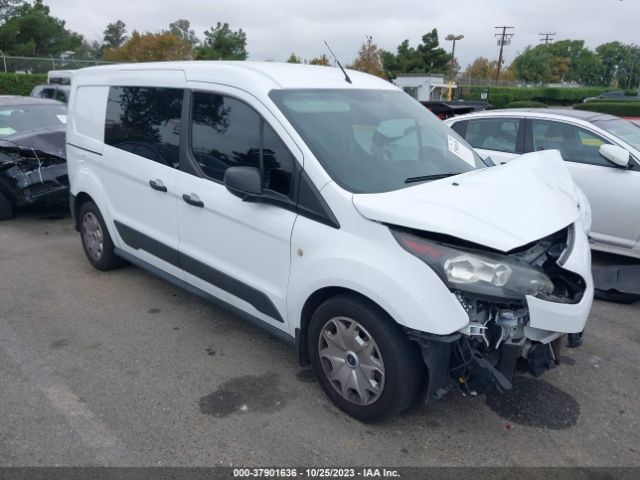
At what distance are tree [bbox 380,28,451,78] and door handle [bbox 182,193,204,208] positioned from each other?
5236 centimetres

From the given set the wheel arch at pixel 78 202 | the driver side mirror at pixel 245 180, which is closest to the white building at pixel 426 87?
the wheel arch at pixel 78 202

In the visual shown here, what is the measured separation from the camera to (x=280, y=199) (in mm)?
3131

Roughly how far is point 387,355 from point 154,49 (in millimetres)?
47682

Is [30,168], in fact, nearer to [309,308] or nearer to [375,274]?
[309,308]

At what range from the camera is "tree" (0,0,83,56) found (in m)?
37.7

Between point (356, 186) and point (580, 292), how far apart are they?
129 cm

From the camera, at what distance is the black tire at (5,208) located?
278 inches

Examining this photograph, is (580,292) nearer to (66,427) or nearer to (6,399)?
(66,427)

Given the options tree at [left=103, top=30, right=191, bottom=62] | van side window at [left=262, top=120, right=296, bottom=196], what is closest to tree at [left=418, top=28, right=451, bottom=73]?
tree at [left=103, top=30, right=191, bottom=62]

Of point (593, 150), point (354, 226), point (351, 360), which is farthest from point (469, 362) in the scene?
point (593, 150)

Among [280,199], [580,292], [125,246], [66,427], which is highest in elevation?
[280,199]

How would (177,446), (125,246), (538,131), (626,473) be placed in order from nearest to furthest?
1. (626,473)
2. (177,446)
3. (125,246)
4. (538,131)

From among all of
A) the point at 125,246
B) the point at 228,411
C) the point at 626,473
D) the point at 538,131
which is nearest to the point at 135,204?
the point at 125,246

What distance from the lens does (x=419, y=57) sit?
178 ft
